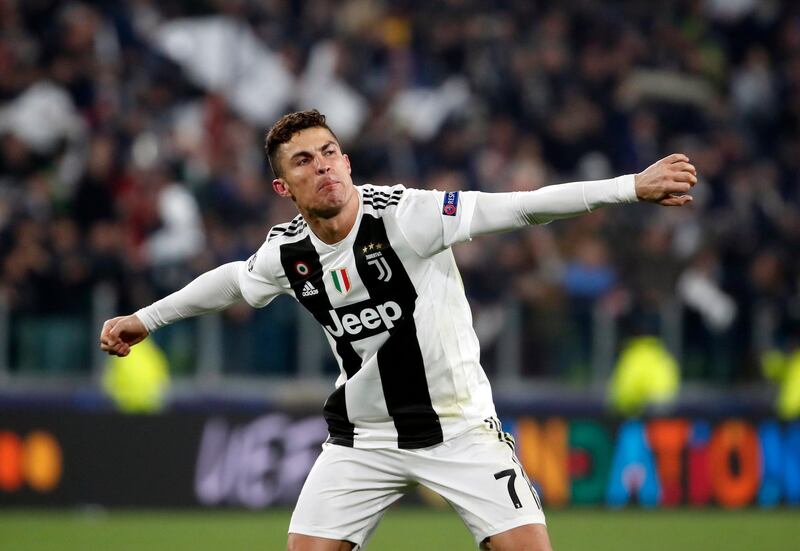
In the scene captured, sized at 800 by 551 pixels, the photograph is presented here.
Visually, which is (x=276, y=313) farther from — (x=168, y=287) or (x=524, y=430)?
(x=524, y=430)

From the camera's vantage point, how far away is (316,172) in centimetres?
582

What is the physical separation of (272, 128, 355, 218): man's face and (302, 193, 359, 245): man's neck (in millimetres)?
30

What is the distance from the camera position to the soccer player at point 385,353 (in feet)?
19.1

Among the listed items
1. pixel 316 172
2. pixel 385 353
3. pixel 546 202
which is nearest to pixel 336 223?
pixel 316 172

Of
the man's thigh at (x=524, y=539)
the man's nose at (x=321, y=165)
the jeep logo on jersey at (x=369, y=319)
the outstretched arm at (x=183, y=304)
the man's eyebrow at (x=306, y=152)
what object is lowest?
the man's thigh at (x=524, y=539)

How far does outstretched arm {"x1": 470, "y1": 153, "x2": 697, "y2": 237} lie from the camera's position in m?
5.19

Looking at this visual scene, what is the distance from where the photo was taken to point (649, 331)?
14.1 m

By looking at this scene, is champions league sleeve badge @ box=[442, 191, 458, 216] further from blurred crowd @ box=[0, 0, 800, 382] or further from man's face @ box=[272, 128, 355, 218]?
blurred crowd @ box=[0, 0, 800, 382]

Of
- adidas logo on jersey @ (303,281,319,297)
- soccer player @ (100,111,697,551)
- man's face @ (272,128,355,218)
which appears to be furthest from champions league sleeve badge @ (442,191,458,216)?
adidas logo on jersey @ (303,281,319,297)

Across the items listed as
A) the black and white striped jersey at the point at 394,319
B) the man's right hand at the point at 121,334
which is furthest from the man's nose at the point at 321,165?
the man's right hand at the point at 121,334

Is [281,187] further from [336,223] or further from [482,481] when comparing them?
[482,481]

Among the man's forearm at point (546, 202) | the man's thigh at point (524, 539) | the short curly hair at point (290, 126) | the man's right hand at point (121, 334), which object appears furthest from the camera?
the man's right hand at point (121, 334)

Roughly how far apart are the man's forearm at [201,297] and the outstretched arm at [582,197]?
3.99ft

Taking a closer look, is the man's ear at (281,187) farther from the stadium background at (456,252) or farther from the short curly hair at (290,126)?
the stadium background at (456,252)
